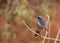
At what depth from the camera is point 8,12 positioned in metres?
5.66

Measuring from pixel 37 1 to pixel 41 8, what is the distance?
2.10 m

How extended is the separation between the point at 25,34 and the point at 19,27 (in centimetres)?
43

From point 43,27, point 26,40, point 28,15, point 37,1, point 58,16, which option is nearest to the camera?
point 43,27

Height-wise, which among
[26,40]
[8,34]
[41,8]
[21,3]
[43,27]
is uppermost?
[26,40]

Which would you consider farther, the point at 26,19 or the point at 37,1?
the point at 37,1

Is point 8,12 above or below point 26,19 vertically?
above

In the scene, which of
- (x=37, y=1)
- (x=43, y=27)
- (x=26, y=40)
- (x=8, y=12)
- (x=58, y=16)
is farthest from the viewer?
(x=58, y=16)

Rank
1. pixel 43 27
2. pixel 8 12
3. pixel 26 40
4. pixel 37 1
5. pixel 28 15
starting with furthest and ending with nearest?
pixel 26 40, pixel 37 1, pixel 8 12, pixel 28 15, pixel 43 27

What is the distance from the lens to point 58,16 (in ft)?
31.4

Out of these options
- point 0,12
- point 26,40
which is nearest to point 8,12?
point 0,12

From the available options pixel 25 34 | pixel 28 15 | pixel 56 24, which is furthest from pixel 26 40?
pixel 28 15

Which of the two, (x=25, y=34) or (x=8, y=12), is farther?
(x=25, y=34)

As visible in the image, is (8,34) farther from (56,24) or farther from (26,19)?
(56,24)

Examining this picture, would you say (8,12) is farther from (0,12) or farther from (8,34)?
(8,34)
